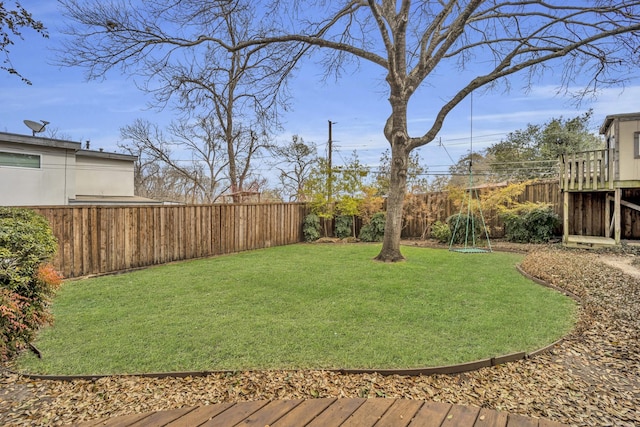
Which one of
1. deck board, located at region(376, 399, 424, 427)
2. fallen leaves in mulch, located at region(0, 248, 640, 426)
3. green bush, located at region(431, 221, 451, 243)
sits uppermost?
green bush, located at region(431, 221, 451, 243)

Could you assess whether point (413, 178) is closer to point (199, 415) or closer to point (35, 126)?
point (199, 415)

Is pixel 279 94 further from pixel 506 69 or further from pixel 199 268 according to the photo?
pixel 506 69

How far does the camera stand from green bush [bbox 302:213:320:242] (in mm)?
12180

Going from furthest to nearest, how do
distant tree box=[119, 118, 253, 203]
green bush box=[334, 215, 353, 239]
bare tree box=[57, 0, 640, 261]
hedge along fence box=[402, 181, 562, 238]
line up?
distant tree box=[119, 118, 253, 203], green bush box=[334, 215, 353, 239], hedge along fence box=[402, 181, 562, 238], bare tree box=[57, 0, 640, 261]

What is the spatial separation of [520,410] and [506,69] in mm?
8003

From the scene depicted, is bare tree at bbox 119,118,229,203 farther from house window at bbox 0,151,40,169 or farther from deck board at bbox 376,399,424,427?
deck board at bbox 376,399,424,427

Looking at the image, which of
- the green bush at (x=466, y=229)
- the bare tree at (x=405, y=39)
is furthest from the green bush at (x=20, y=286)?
the green bush at (x=466, y=229)

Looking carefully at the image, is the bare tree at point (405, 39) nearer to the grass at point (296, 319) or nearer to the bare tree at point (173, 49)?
the bare tree at point (173, 49)

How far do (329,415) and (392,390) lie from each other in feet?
1.95

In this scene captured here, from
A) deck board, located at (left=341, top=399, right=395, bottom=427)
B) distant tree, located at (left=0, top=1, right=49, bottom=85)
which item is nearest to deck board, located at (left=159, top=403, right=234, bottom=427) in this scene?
deck board, located at (left=341, top=399, right=395, bottom=427)

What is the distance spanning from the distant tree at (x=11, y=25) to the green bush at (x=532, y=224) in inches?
461

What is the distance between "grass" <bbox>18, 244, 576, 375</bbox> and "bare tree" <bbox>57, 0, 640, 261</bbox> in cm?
258

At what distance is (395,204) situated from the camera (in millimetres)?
7605

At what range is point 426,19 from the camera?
918 centimetres
